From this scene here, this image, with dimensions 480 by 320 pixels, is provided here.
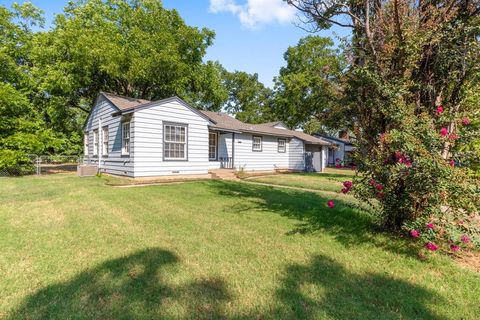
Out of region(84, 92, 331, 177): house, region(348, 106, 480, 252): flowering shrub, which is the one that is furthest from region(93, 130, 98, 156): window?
region(348, 106, 480, 252): flowering shrub

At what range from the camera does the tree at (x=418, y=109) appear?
3.48 metres

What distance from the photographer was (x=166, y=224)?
4.94 metres

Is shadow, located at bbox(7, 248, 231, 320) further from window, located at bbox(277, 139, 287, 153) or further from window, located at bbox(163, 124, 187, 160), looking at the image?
window, located at bbox(277, 139, 287, 153)

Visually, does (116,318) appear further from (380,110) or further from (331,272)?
(380,110)

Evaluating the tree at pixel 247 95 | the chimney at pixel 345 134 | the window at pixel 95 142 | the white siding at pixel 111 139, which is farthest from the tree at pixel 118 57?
the tree at pixel 247 95

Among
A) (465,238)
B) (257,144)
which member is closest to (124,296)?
(465,238)

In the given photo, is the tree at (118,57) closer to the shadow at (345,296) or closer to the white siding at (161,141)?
the white siding at (161,141)

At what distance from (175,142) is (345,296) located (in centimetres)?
1039

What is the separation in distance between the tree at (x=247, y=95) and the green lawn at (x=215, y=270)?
38094mm

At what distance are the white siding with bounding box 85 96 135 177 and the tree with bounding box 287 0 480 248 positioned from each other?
9251 mm

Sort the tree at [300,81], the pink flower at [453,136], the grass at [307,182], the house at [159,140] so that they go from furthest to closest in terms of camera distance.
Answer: the tree at [300,81]
the grass at [307,182]
the house at [159,140]
the pink flower at [453,136]

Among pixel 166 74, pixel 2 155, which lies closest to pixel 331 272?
pixel 2 155

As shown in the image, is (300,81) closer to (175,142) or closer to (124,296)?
(175,142)

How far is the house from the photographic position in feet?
35.9
